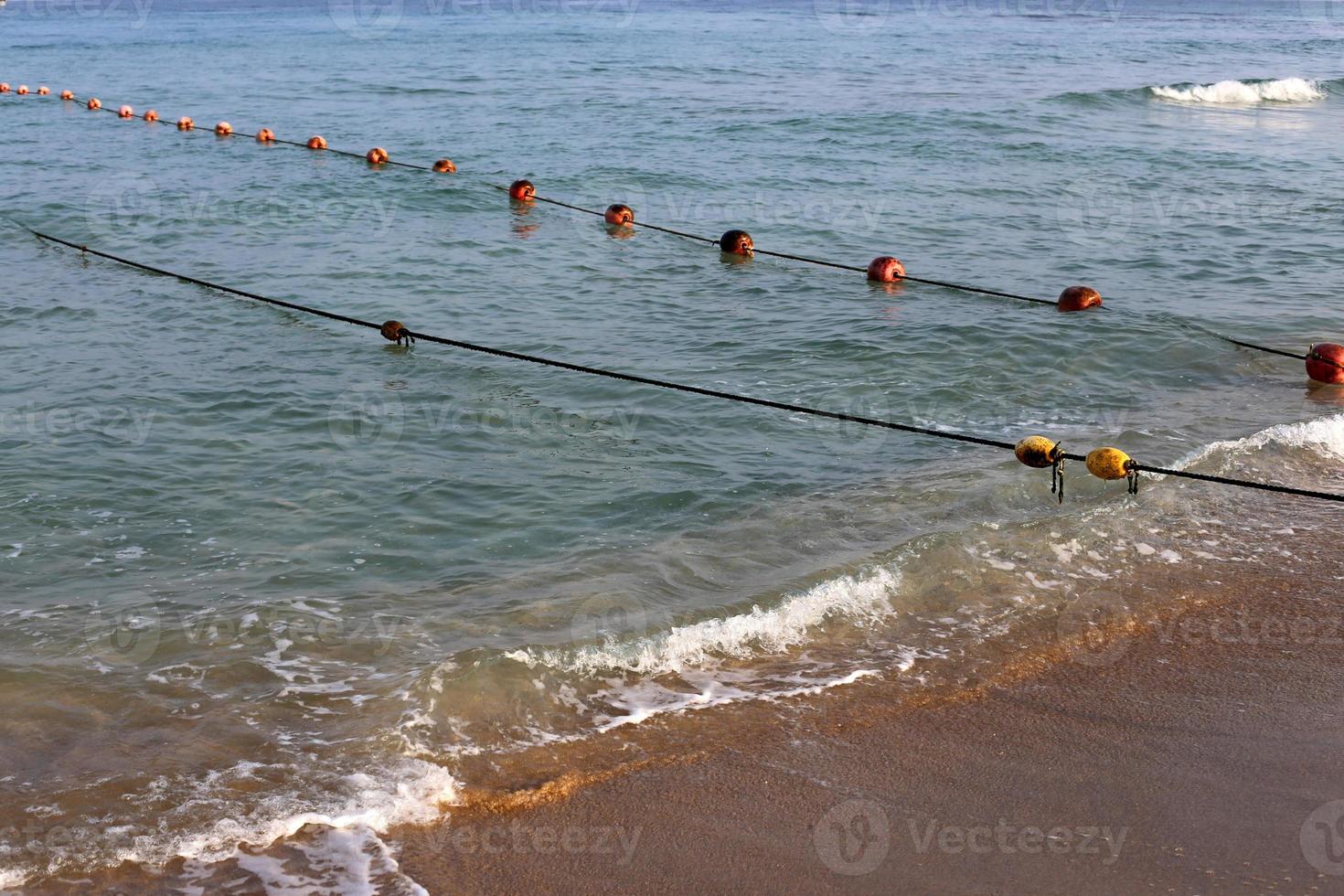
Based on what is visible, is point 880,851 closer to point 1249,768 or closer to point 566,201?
point 1249,768

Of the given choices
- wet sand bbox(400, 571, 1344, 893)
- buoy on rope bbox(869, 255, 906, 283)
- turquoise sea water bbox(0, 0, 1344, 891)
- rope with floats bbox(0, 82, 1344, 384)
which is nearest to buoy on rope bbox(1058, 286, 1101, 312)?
rope with floats bbox(0, 82, 1344, 384)

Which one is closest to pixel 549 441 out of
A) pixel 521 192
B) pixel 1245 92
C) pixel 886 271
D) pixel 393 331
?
pixel 393 331

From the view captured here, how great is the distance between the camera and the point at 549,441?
9.12 metres

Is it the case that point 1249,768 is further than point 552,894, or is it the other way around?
point 1249,768

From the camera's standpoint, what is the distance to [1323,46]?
1604 inches

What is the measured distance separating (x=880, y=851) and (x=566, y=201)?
45.8 feet

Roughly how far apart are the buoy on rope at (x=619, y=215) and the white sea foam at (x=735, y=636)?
9715 mm

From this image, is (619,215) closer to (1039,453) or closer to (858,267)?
(858,267)

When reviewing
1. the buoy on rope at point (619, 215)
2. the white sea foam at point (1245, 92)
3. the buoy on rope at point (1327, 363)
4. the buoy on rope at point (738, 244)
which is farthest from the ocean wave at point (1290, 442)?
the white sea foam at point (1245, 92)

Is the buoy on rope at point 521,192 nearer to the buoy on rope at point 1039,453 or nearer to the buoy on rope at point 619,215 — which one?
the buoy on rope at point 619,215

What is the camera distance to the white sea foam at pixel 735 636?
6.12m

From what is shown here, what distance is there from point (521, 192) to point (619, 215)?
7.43 ft

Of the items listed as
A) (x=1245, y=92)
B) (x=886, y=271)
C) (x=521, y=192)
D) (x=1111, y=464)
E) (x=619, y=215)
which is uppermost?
(x=1245, y=92)

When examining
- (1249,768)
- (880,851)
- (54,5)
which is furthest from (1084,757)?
(54,5)
